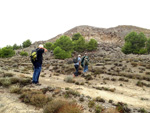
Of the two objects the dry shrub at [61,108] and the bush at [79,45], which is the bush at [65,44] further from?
the dry shrub at [61,108]

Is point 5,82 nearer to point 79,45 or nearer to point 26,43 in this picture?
point 79,45

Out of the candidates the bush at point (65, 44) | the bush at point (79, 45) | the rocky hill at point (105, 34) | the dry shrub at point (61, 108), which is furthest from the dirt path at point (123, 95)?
the rocky hill at point (105, 34)

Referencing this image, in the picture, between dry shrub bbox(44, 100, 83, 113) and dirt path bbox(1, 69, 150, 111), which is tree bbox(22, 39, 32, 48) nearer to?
dirt path bbox(1, 69, 150, 111)

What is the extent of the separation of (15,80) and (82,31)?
88487mm

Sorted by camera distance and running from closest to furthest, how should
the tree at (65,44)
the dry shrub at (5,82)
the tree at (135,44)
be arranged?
1. the dry shrub at (5,82)
2. the tree at (135,44)
3. the tree at (65,44)

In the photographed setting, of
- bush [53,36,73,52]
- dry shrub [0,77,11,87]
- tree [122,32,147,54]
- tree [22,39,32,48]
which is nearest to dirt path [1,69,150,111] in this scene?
dry shrub [0,77,11,87]

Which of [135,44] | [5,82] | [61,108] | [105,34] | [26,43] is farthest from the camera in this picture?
[105,34]

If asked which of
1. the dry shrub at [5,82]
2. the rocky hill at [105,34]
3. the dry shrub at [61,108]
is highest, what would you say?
the rocky hill at [105,34]

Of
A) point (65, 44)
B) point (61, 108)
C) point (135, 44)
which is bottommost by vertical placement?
point (61, 108)

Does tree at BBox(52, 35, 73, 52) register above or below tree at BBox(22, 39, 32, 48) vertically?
below

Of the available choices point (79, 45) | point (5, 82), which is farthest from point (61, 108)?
point (79, 45)

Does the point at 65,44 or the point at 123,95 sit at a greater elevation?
the point at 65,44

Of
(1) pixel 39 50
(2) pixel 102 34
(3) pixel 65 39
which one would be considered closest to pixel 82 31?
(2) pixel 102 34

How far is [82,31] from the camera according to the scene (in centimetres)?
9188
